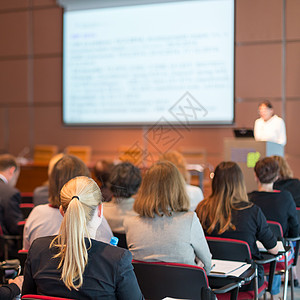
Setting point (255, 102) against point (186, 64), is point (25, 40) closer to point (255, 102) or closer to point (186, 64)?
point (186, 64)

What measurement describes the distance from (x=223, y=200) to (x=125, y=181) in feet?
2.80

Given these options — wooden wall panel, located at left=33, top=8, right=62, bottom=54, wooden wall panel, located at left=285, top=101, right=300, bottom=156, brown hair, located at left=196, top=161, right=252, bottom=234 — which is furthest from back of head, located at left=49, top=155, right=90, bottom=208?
wooden wall panel, located at left=33, top=8, right=62, bottom=54

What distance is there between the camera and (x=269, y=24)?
24.3ft

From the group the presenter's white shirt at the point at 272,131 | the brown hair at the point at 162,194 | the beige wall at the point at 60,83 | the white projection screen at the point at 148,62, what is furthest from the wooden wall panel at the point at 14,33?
the brown hair at the point at 162,194

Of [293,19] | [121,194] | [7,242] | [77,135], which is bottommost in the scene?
[7,242]

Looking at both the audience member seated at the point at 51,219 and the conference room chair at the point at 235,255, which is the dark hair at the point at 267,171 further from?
the audience member seated at the point at 51,219

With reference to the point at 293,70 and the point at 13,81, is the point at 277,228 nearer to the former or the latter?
the point at 293,70

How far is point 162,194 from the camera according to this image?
2.52 m

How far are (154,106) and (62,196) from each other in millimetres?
6344

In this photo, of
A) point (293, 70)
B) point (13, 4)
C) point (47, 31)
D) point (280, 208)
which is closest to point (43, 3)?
point (47, 31)

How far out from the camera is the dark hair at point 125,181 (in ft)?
11.3

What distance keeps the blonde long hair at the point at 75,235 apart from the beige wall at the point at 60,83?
6088 millimetres

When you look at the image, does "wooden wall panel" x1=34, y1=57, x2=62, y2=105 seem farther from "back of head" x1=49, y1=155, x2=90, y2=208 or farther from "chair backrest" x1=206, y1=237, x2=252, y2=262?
"chair backrest" x1=206, y1=237, x2=252, y2=262

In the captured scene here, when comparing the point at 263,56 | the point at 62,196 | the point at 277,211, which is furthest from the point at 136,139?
the point at 62,196
